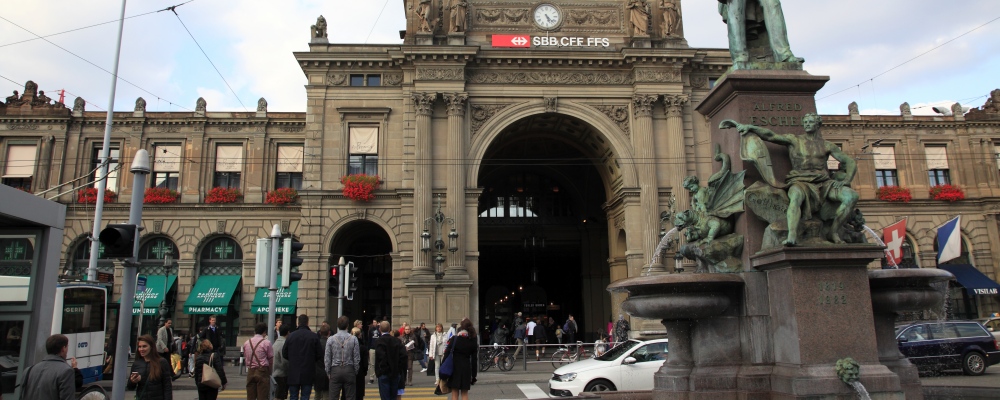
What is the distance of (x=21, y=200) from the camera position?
8.86 meters

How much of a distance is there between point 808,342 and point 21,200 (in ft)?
32.1

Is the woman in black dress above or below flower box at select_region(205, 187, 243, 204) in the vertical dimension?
below

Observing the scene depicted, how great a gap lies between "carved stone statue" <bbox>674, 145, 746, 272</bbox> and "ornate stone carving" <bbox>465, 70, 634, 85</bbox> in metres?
23.5

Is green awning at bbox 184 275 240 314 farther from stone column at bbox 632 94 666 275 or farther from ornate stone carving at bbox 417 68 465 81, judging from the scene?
stone column at bbox 632 94 666 275

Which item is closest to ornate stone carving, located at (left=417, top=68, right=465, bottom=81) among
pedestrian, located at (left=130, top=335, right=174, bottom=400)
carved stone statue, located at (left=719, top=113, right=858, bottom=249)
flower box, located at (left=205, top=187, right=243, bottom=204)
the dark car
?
flower box, located at (left=205, top=187, right=243, bottom=204)

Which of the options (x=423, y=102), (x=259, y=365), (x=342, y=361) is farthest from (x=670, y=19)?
(x=259, y=365)

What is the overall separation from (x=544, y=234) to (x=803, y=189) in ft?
108

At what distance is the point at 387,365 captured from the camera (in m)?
12.3

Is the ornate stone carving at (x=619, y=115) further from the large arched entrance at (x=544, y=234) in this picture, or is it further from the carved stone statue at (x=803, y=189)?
the carved stone statue at (x=803, y=189)

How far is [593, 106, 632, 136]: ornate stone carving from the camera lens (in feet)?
108

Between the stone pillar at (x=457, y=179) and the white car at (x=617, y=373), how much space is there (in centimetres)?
1558

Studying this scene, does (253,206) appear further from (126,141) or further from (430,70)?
(430,70)

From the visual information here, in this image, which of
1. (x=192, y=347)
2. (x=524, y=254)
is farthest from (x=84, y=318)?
(x=524, y=254)

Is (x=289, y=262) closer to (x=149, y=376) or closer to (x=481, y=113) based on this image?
(x=149, y=376)
